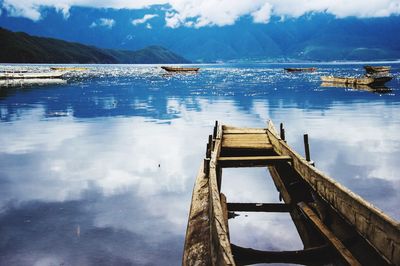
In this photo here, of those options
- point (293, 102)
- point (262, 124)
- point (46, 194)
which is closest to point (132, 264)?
point (46, 194)

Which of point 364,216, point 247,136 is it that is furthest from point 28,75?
point 364,216

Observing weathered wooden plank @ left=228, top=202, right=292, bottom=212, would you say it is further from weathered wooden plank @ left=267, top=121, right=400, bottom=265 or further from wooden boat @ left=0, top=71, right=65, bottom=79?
wooden boat @ left=0, top=71, right=65, bottom=79

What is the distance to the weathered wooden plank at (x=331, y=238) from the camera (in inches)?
241

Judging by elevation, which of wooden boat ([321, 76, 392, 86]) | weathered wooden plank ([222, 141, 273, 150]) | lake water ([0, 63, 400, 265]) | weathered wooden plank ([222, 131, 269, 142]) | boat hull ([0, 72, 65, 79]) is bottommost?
lake water ([0, 63, 400, 265])

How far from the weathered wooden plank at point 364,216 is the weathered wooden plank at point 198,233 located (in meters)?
2.51

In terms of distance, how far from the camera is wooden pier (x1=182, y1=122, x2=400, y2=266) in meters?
5.52

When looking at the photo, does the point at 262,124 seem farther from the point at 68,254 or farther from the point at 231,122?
the point at 68,254

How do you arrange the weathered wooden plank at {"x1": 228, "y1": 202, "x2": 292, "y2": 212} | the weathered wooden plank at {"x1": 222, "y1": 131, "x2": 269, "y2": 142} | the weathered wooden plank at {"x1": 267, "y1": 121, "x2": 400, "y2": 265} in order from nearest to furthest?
the weathered wooden plank at {"x1": 267, "y1": 121, "x2": 400, "y2": 265} < the weathered wooden plank at {"x1": 228, "y1": 202, "x2": 292, "y2": 212} < the weathered wooden plank at {"x1": 222, "y1": 131, "x2": 269, "y2": 142}

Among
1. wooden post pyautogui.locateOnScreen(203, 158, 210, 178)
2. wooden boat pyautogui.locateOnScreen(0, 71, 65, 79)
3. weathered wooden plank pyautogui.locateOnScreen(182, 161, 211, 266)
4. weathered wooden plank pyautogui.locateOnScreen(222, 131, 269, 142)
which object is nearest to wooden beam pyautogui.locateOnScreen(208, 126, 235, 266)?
weathered wooden plank pyautogui.locateOnScreen(182, 161, 211, 266)

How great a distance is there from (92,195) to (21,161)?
5.87 meters

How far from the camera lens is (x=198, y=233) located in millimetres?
6812

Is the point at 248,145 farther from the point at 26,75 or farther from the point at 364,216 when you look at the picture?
the point at 26,75

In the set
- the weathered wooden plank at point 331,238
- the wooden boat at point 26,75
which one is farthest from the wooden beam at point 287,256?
the wooden boat at point 26,75

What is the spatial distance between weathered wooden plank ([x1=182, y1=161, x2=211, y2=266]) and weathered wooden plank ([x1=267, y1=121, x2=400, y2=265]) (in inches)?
98.7
